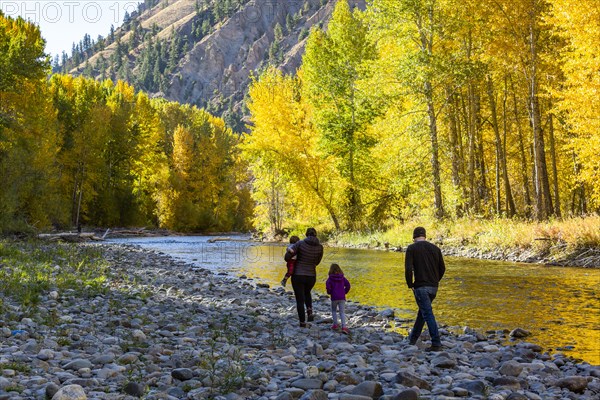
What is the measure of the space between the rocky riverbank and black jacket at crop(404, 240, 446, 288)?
104cm

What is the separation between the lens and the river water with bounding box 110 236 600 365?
9.71 m

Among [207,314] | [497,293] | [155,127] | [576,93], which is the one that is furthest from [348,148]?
[155,127]

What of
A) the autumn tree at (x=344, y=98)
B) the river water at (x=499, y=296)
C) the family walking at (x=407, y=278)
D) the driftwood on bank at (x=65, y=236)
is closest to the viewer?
the family walking at (x=407, y=278)

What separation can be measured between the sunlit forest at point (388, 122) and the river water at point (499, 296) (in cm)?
680

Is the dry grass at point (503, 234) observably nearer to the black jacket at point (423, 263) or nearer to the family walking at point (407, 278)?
the family walking at point (407, 278)

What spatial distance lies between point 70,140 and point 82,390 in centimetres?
4992

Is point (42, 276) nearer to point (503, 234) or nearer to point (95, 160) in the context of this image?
point (503, 234)

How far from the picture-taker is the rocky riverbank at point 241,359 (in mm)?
5980

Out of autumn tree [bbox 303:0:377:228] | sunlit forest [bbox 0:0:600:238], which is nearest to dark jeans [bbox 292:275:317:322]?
sunlit forest [bbox 0:0:600:238]

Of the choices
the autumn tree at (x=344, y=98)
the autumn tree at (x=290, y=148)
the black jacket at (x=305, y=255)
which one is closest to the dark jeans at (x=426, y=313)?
the black jacket at (x=305, y=255)

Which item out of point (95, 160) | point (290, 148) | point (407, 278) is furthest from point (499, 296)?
point (95, 160)

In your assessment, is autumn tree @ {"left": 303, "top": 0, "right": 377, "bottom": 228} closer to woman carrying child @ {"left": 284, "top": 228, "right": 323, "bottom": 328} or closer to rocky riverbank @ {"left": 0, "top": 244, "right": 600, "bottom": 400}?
rocky riverbank @ {"left": 0, "top": 244, "right": 600, "bottom": 400}

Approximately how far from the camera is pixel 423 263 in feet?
28.9

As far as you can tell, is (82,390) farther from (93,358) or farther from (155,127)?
(155,127)
